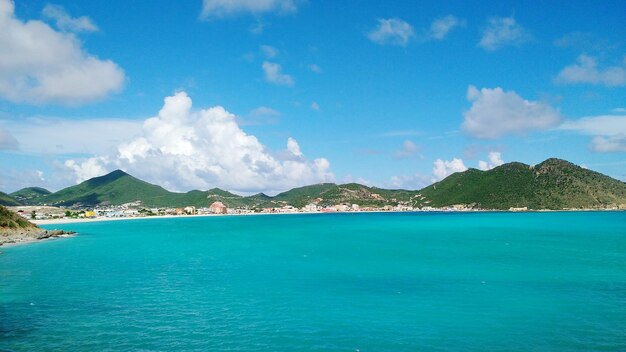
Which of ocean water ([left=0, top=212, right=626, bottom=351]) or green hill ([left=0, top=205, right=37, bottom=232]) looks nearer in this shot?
ocean water ([left=0, top=212, right=626, bottom=351])

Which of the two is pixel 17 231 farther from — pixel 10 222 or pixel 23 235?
pixel 23 235

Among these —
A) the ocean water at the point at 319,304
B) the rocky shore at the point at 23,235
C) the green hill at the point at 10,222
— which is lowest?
the ocean water at the point at 319,304

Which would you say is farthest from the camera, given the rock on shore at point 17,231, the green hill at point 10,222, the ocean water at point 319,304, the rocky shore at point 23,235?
the green hill at point 10,222

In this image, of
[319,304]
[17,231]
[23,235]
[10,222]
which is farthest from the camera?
[10,222]

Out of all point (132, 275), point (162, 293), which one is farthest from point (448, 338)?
point (132, 275)

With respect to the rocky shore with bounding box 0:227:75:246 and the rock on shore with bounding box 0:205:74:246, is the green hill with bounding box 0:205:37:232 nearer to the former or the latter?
the rock on shore with bounding box 0:205:74:246

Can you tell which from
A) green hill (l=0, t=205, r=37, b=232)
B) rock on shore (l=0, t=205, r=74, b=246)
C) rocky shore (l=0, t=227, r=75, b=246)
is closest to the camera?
rocky shore (l=0, t=227, r=75, b=246)

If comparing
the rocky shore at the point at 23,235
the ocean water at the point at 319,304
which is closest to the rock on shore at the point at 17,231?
the rocky shore at the point at 23,235

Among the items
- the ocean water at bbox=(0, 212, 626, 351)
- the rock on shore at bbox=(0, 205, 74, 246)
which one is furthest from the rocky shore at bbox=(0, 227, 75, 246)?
the ocean water at bbox=(0, 212, 626, 351)

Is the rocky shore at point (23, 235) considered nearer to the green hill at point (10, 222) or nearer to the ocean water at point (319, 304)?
the green hill at point (10, 222)

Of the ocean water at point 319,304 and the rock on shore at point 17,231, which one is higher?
the rock on shore at point 17,231

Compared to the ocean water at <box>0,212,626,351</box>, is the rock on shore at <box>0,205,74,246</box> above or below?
above

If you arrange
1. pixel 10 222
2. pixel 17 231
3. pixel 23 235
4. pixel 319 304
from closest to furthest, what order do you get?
pixel 319 304 → pixel 23 235 → pixel 17 231 → pixel 10 222

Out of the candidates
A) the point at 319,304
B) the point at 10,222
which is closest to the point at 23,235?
the point at 10,222
